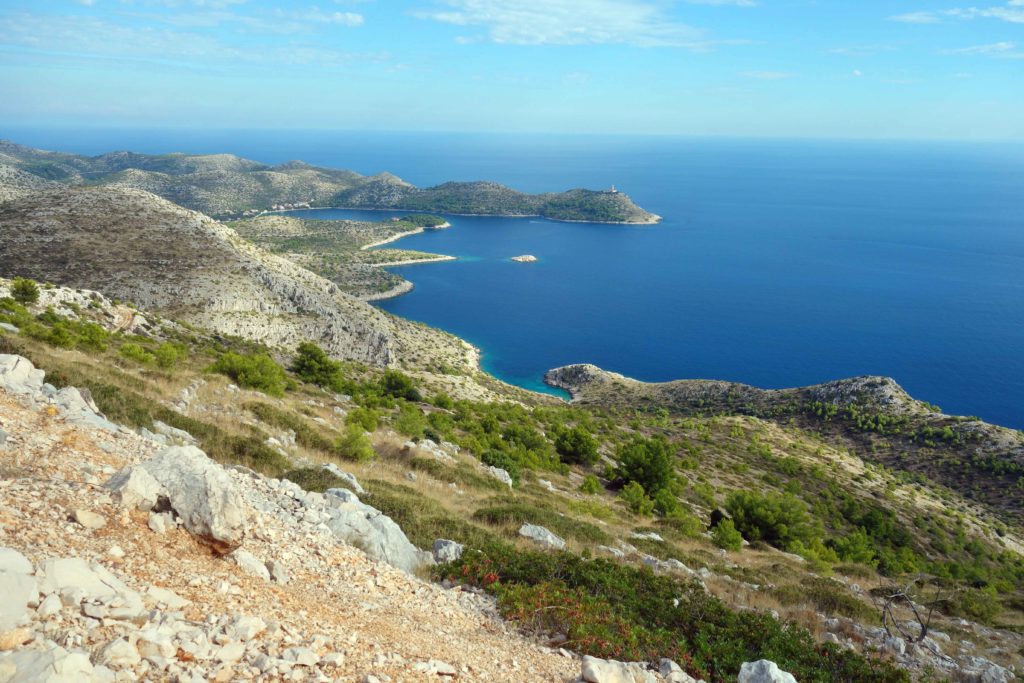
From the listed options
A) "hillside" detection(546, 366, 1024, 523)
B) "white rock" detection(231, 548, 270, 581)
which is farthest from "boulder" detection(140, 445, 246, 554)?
"hillside" detection(546, 366, 1024, 523)

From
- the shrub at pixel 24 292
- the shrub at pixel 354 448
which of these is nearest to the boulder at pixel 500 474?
the shrub at pixel 354 448

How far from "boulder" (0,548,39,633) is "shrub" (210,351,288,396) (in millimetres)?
19016

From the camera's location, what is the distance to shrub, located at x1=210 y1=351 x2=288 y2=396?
2330 cm

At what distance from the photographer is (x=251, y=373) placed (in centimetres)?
2359

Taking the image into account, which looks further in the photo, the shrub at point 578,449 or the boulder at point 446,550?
the shrub at point 578,449

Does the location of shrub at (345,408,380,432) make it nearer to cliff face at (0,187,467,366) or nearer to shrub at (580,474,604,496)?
shrub at (580,474,604,496)

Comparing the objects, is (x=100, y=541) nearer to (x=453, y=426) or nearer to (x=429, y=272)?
(x=453, y=426)

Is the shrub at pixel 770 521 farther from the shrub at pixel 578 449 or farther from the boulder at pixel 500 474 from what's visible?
the boulder at pixel 500 474

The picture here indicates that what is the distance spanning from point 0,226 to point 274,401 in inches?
2131

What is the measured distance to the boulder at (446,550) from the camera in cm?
1048

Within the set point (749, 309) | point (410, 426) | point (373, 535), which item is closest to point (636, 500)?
point (410, 426)

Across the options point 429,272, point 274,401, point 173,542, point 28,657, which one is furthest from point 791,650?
point 429,272

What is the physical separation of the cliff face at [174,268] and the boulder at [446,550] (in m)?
44.2

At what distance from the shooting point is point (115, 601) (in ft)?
16.8
